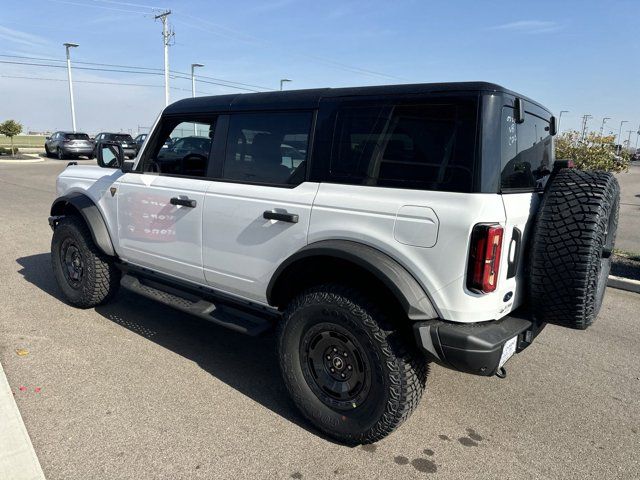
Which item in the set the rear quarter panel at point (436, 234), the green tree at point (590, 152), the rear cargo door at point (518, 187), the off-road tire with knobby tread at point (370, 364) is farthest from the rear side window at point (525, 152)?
the green tree at point (590, 152)

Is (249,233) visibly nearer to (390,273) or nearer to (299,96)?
(299,96)

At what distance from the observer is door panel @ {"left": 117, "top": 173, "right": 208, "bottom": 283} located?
3574 millimetres

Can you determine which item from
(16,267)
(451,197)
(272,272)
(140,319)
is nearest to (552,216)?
(451,197)

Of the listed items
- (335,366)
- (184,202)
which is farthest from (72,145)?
(335,366)

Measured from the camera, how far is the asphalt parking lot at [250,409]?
2604 millimetres

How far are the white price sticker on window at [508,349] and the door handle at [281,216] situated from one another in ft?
4.49

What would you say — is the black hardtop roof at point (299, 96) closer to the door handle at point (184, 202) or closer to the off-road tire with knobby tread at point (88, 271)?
the door handle at point (184, 202)

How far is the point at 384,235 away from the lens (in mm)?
2566

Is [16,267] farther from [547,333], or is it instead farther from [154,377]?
[547,333]

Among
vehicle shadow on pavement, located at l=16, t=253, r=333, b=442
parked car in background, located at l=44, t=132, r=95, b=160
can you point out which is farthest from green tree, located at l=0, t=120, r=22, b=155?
vehicle shadow on pavement, located at l=16, t=253, r=333, b=442

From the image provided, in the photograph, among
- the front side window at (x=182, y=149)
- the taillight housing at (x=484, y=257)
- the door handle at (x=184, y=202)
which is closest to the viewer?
the taillight housing at (x=484, y=257)

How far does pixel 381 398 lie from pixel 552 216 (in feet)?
4.45

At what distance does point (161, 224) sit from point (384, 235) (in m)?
2.03

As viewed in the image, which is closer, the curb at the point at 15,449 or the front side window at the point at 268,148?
the curb at the point at 15,449
